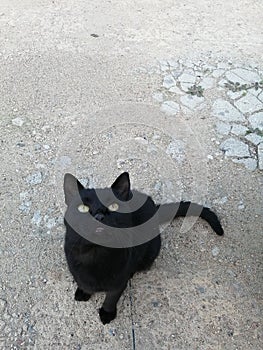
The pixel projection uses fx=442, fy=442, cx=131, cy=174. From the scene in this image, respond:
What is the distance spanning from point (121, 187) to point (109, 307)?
616 mm

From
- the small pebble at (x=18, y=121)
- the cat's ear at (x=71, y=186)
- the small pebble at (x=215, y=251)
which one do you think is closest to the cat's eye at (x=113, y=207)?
the cat's ear at (x=71, y=186)

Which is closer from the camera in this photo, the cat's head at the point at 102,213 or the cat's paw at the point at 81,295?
the cat's head at the point at 102,213

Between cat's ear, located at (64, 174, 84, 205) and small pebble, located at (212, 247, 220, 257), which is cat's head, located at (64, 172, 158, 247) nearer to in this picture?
cat's ear, located at (64, 174, 84, 205)

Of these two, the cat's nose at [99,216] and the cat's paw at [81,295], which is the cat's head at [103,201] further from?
the cat's paw at [81,295]

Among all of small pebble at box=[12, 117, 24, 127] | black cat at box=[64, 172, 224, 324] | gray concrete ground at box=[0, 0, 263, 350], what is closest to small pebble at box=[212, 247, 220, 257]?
gray concrete ground at box=[0, 0, 263, 350]

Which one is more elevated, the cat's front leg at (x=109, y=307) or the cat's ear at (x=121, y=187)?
the cat's ear at (x=121, y=187)

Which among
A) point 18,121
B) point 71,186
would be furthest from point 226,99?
point 71,186

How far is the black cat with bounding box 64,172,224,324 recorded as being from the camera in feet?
6.03

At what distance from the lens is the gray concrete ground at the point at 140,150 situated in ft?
7.29

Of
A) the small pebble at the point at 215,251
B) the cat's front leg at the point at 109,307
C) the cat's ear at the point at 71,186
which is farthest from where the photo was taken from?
the small pebble at the point at 215,251

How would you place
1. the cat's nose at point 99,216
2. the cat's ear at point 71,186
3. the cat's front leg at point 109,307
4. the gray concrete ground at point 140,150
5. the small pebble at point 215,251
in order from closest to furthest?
the cat's nose at point 99,216
the cat's ear at point 71,186
the cat's front leg at point 109,307
the gray concrete ground at point 140,150
the small pebble at point 215,251

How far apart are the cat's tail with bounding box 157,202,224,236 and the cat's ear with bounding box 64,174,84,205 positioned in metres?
0.69

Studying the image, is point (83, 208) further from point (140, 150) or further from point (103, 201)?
point (140, 150)

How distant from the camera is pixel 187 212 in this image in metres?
2.61
